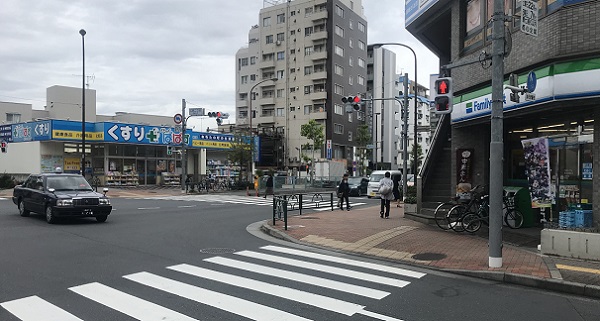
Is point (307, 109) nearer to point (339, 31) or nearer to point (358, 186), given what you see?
point (339, 31)

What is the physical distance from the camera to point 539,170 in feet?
38.4

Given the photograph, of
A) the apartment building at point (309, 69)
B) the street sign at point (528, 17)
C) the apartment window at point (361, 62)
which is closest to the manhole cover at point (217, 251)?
the street sign at point (528, 17)

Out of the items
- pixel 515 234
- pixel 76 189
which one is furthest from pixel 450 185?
pixel 76 189

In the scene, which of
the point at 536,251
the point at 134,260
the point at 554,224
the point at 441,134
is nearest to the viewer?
the point at 134,260

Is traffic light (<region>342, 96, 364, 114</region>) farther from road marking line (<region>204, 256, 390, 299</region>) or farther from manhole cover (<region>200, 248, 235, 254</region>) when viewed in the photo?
road marking line (<region>204, 256, 390, 299</region>)

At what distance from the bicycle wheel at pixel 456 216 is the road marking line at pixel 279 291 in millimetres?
7188

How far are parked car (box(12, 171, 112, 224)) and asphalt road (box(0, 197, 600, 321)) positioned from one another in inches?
99.5

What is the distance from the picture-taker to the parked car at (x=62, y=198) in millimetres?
14375

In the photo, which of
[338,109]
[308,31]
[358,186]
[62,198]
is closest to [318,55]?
[308,31]

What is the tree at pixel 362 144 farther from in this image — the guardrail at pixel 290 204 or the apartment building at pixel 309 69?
the guardrail at pixel 290 204

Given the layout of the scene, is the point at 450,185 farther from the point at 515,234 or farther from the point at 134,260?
the point at 134,260

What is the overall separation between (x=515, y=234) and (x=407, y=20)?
9750mm

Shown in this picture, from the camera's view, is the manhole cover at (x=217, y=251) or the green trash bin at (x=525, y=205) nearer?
the manhole cover at (x=217, y=251)

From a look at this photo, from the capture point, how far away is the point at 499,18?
8570 millimetres
